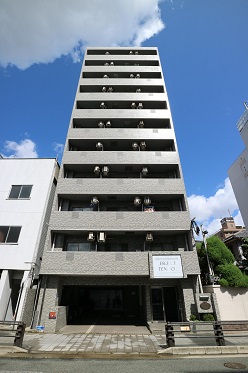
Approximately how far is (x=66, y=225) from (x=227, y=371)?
13789mm

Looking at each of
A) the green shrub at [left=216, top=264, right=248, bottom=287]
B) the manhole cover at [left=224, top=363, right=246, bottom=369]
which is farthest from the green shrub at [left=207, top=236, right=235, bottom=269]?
the manhole cover at [left=224, top=363, right=246, bottom=369]

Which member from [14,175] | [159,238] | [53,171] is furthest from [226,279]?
[14,175]

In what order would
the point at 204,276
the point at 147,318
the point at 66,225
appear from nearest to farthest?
the point at 147,318 → the point at 66,225 → the point at 204,276

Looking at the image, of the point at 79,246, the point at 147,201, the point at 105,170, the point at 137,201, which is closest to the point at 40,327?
the point at 79,246

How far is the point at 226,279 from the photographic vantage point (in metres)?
15.8

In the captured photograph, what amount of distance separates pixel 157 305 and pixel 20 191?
52.5 ft

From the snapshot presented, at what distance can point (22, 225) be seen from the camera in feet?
58.0

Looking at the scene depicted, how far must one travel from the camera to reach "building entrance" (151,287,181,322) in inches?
619

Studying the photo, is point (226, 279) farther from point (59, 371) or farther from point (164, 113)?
point (164, 113)

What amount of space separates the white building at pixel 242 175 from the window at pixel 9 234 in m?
24.0

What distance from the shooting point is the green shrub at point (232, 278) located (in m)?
15.3

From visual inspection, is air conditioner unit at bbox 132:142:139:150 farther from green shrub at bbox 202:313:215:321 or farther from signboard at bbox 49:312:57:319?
signboard at bbox 49:312:57:319

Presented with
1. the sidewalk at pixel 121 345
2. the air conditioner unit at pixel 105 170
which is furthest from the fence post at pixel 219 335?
the air conditioner unit at pixel 105 170

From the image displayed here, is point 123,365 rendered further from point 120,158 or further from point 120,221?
point 120,158
